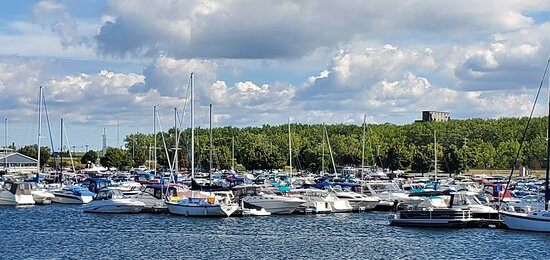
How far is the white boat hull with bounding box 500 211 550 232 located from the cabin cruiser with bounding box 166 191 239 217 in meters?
22.6

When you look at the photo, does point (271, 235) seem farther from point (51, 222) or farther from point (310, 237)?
point (51, 222)

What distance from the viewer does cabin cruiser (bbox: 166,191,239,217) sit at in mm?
72938

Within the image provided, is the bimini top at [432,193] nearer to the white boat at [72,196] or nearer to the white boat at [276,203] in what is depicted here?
the white boat at [276,203]

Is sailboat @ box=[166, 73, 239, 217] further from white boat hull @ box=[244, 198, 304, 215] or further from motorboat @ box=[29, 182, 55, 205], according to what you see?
motorboat @ box=[29, 182, 55, 205]

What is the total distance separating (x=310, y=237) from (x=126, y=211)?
24.1 meters

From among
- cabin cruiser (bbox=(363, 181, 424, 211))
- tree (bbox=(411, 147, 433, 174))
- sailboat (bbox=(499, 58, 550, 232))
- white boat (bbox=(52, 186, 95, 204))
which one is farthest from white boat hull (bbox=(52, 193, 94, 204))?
tree (bbox=(411, 147, 433, 174))

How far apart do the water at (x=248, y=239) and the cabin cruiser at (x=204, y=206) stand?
0.88m

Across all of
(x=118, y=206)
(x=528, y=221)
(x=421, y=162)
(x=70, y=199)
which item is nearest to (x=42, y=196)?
(x=70, y=199)

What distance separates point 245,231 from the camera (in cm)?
Answer: 6388

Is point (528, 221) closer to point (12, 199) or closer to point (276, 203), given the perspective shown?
point (276, 203)

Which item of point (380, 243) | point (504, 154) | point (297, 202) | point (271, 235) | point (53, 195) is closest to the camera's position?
point (380, 243)

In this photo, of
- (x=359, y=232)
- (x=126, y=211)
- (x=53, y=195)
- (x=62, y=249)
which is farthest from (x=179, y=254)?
(x=53, y=195)

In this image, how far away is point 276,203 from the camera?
77.4 m

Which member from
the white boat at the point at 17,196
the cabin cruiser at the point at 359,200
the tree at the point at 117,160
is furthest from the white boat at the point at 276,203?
the tree at the point at 117,160
